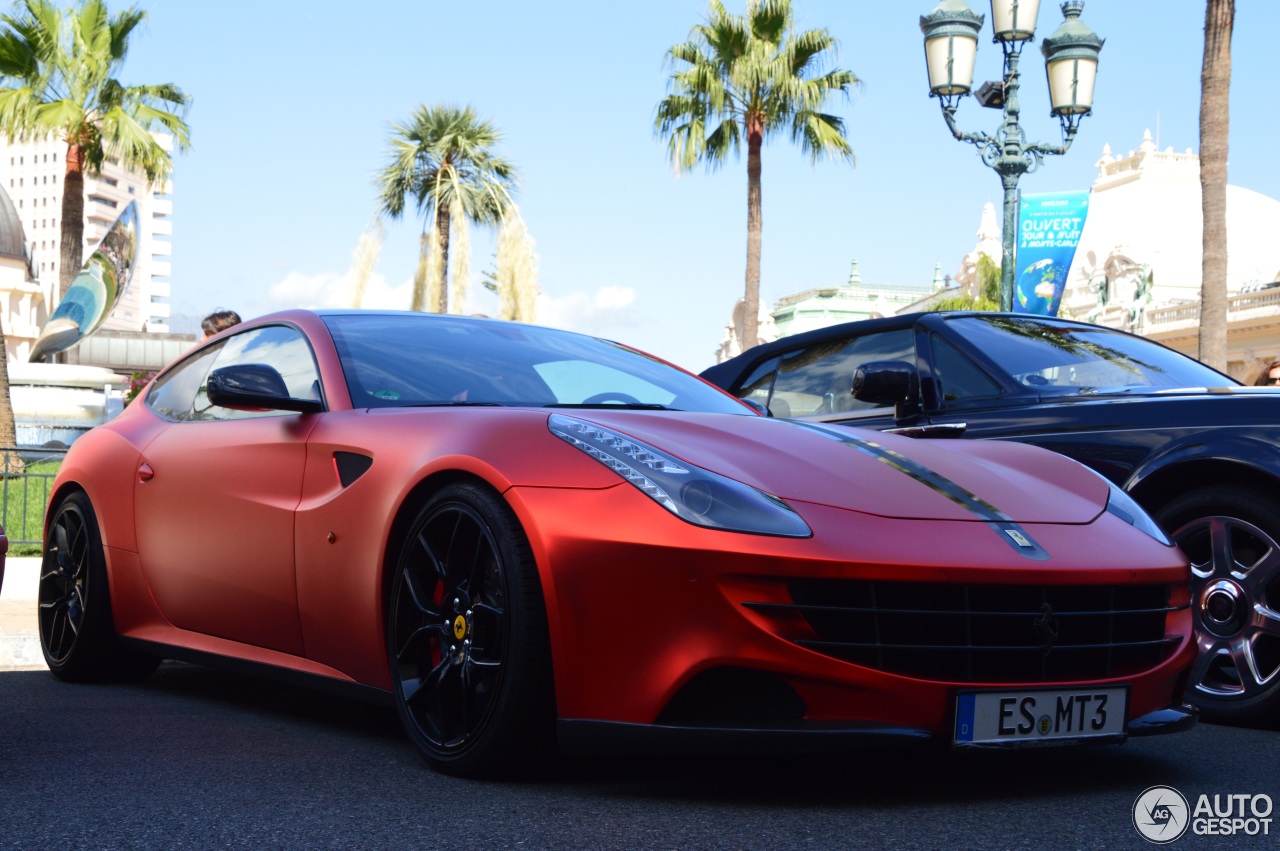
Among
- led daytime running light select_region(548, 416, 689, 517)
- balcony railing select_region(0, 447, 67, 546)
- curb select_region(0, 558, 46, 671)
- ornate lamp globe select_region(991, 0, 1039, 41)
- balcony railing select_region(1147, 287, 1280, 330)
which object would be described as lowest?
curb select_region(0, 558, 46, 671)

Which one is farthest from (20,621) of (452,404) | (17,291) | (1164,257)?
(1164,257)

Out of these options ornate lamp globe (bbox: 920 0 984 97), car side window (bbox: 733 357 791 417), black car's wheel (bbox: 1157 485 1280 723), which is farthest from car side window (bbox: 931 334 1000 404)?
ornate lamp globe (bbox: 920 0 984 97)

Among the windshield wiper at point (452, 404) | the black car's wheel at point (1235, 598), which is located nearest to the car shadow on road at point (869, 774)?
the black car's wheel at point (1235, 598)

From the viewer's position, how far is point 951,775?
3699 millimetres

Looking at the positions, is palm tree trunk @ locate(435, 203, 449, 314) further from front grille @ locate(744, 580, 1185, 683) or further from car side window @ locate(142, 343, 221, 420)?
front grille @ locate(744, 580, 1185, 683)

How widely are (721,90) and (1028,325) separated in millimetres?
21384

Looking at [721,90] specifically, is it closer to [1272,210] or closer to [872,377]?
[872,377]

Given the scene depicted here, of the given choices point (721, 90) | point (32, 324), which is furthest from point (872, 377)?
point (32, 324)

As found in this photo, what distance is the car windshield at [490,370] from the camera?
435 centimetres

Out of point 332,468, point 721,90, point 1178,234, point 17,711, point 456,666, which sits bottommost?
point 17,711

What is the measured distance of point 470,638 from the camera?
3.59 meters

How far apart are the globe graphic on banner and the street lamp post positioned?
1.21 meters

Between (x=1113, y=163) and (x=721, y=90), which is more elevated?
(x=1113, y=163)

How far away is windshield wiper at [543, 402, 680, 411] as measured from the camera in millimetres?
4273
